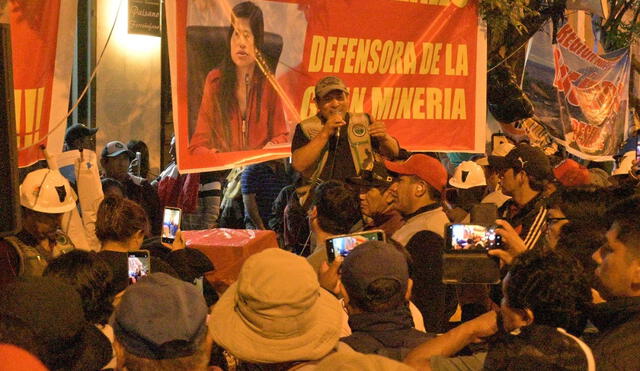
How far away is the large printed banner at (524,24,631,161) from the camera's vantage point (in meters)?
12.3

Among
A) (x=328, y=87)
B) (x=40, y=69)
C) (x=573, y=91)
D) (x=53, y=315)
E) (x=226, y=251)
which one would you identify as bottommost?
(x=226, y=251)

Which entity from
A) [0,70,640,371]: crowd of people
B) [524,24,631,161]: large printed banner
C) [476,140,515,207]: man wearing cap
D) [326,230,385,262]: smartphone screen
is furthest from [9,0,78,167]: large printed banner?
[524,24,631,161]: large printed banner

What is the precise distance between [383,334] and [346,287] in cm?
24

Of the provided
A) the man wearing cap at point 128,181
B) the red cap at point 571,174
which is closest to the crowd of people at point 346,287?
the red cap at point 571,174

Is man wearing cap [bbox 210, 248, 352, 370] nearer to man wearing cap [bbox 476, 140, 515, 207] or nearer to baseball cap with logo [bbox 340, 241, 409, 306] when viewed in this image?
baseball cap with logo [bbox 340, 241, 409, 306]

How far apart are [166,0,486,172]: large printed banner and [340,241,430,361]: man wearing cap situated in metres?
3.84

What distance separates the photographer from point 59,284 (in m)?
3.38

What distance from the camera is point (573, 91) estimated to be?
41.1 ft

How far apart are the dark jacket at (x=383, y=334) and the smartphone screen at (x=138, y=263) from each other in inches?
57.8

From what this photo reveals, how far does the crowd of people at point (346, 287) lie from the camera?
120 inches

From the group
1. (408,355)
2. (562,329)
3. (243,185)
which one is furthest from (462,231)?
(243,185)

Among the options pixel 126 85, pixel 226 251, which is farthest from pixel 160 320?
pixel 126 85

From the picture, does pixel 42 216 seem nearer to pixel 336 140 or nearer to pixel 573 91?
pixel 336 140

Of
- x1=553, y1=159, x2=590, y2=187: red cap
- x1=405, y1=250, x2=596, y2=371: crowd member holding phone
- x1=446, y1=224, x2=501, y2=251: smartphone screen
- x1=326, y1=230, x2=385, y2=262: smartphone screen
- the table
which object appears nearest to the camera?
x1=405, y1=250, x2=596, y2=371: crowd member holding phone
